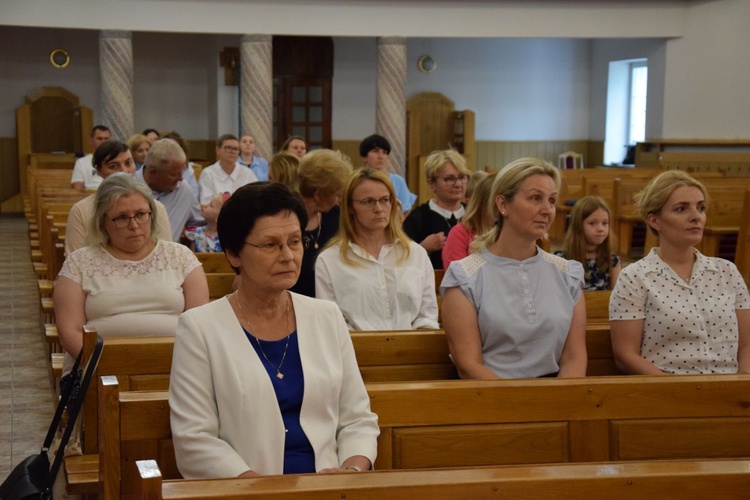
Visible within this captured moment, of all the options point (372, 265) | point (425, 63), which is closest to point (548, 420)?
point (372, 265)

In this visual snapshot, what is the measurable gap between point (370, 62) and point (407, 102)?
40.2 inches

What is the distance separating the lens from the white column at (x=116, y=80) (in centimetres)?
1527

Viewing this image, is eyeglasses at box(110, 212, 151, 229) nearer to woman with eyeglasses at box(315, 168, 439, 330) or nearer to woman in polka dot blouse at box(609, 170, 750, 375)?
woman with eyeglasses at box(315, 168, 439, 330)

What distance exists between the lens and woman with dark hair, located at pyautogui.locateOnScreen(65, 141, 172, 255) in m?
4.26

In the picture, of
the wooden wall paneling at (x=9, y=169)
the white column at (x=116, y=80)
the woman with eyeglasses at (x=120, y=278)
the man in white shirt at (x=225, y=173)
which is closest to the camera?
the woman with eyeglasses at (x=120, y=278)

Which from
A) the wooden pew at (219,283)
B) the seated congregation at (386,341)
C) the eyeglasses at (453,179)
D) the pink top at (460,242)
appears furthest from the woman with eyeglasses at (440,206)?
the wooden pew at (219,283)

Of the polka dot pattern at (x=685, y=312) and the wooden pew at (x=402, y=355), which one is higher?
the polka dot pattern at (x=685, y=312)

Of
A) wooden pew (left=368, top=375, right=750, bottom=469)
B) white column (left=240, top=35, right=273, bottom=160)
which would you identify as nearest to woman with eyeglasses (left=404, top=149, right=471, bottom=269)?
wooden pew (left=368, top=375, right=750, bottom=469)

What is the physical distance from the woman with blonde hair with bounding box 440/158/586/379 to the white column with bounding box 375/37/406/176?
1243 cm

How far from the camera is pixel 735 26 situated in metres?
15.8

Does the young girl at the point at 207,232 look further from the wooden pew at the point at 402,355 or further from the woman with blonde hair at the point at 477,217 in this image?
the wooden pew at the point at 402,355

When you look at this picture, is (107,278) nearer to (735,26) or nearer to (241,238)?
(241,238)

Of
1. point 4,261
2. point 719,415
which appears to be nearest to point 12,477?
point 719,415

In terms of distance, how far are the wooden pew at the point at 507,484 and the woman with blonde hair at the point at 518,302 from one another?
1224 mm
